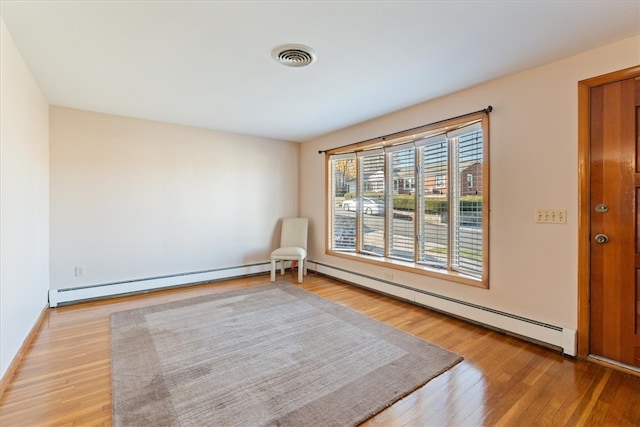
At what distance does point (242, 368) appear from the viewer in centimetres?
209

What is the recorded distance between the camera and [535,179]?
2465 millimetres

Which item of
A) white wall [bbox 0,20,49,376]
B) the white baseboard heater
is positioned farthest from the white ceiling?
the white baseboard heater

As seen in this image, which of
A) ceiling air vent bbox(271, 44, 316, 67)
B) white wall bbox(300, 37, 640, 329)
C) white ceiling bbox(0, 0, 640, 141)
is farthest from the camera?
white wall bbox(300, 37, 640, 329)

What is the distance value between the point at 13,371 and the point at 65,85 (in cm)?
246

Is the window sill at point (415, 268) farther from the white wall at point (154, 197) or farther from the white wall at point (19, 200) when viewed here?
the white wall at point (19, 200)

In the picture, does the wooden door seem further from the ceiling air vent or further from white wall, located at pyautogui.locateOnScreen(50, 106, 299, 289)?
white wall, located at pyautogui.locateOnScreen(50, 106, 299, 289)

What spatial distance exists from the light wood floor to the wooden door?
26 cm

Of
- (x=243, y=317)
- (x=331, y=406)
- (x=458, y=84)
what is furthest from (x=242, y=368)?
(x=458, y=84)

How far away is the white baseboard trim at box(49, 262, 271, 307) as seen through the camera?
343 cm

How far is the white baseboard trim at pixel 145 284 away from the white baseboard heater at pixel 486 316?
6.24 ft

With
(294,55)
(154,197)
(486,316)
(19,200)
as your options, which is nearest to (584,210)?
(486,316)

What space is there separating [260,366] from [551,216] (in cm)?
256

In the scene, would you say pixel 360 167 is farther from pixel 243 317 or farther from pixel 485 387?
pixel 485 387

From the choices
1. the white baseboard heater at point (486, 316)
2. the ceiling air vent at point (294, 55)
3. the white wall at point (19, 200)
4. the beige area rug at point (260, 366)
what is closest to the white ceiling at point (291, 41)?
the ceiling air vent at point (294, 55)
